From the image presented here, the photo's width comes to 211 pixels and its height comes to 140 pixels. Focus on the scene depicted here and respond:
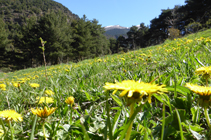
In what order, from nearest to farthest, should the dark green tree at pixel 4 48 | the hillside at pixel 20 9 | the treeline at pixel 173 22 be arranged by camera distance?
1. the treeline at pixel 173 22
2. the dark green tree at pixel 4 48
3. the hillside at pixel 20 9

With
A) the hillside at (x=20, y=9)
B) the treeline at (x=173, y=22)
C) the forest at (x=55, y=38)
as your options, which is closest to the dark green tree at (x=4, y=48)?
the forest at (x=55, y=38)

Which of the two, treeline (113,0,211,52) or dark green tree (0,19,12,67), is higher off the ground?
treeline (113,0,211,52)

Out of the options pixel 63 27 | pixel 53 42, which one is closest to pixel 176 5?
pixel 63 27

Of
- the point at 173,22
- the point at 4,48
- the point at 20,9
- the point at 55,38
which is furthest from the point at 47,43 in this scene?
the point at 20,9

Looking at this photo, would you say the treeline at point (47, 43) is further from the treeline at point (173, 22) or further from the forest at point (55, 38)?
the treeline at point (173, 22)

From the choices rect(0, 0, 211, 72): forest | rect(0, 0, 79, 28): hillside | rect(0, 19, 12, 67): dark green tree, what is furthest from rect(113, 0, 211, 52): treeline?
rect(0, 0, 79, 28): hillside

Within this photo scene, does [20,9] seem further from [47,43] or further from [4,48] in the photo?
[47,43]

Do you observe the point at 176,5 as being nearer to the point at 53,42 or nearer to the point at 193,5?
the point at 193,5

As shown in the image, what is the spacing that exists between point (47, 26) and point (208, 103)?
26.1m

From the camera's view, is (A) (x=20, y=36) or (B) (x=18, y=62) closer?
(A) (x=20, y=36)

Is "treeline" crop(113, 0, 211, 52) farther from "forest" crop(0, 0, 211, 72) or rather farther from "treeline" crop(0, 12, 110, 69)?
"treeline" crop(0, 12, 110, 69)

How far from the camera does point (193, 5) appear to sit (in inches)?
957

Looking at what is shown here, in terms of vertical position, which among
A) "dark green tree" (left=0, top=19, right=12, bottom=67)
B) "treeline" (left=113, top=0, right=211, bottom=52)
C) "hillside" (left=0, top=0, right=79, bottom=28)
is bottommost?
"dark green tree" (left=0, top=19, right=12, bottom=67)

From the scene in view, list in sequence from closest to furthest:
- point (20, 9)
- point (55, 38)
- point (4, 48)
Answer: point (55, 38), point (4, 48), point (20, 9)
